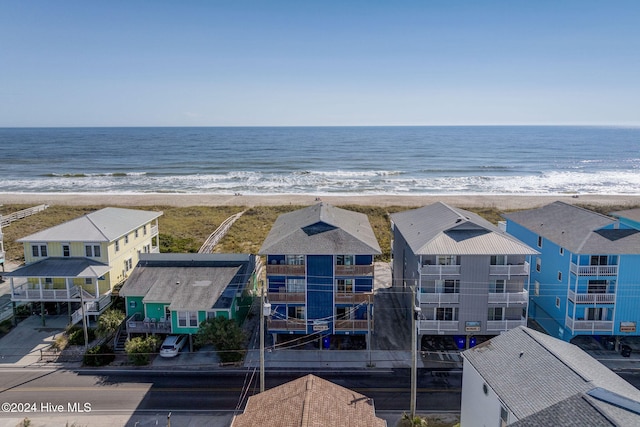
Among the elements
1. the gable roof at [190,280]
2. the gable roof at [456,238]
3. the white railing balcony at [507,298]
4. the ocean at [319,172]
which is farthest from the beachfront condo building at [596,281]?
the ocean at [319,172]

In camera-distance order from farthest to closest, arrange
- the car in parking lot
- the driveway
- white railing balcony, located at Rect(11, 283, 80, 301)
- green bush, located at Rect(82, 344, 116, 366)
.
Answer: white railing balcony, located at Rect(11, 283, 80, 301)
the car in parking lot
the driveway
green bush, located at Rect(82, 344, 116, 366)

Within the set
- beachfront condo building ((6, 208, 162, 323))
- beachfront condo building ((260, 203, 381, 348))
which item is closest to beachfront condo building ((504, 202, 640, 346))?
beachfront condo building ((260, 203, 381, 348))

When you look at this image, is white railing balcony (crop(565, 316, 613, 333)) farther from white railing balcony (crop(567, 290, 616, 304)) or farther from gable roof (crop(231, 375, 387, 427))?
gable roof (crop(231, 375, 387, 427))

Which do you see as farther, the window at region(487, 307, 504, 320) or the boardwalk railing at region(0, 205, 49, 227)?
the boardwalk railing at region(0, 205, 49, 227)

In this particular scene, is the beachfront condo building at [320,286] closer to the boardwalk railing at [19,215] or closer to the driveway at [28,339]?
the driveway at [28,339]

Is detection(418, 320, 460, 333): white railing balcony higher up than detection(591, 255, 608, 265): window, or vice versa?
detection(591, 255, 608, 265): window

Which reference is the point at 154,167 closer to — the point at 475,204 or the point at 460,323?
the point at 475,204
